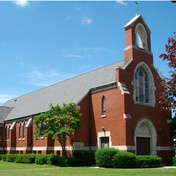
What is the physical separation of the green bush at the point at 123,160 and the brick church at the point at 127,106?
Result: 2.25 m

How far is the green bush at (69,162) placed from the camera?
30.0 meters

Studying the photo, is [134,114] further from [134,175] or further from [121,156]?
[134,175]

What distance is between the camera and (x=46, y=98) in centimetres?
4572

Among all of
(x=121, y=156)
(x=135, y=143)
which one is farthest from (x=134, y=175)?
(x=135, y=143)

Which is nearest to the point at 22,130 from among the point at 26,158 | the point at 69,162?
the point at 26,158

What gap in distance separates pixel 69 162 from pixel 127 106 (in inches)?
313

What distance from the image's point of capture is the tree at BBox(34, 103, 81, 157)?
100 ft

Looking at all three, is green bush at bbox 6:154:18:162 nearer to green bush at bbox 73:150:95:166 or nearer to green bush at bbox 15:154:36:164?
green bush at bbox 15:154:36:164

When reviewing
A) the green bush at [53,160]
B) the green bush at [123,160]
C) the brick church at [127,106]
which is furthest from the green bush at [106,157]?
the green bush at [53,160]

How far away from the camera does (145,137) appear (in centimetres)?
3309

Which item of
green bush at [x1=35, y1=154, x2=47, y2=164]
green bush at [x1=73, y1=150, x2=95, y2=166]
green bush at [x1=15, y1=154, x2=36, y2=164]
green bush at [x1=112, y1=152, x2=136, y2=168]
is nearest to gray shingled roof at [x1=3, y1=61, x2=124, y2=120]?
green bush at [x1=73, y1=150, x2=95, y2=166]

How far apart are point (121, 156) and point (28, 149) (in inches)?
762

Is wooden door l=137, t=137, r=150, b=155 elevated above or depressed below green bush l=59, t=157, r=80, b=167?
above

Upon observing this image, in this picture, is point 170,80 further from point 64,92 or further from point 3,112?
point 3,112
